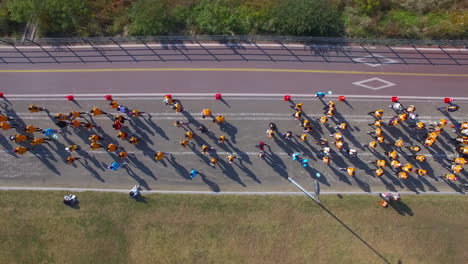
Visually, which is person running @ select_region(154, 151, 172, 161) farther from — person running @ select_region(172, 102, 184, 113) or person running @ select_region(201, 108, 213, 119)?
person running @ select_region(201, 108, 213, 119)

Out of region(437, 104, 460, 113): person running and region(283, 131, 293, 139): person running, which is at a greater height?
region(437, 104, 460, 113): person running

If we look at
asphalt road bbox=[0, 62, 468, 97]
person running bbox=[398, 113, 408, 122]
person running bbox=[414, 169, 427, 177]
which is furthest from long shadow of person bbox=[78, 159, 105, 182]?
person running bbox=[414, 169, 427, 177]

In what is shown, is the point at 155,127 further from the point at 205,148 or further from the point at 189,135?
the point at 205,148

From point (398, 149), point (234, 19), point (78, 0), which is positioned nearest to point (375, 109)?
point (398, 149)

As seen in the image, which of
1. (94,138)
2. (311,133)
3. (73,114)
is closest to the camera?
(94,138)

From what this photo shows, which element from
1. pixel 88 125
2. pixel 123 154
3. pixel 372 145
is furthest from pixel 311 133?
pixel 88 125
